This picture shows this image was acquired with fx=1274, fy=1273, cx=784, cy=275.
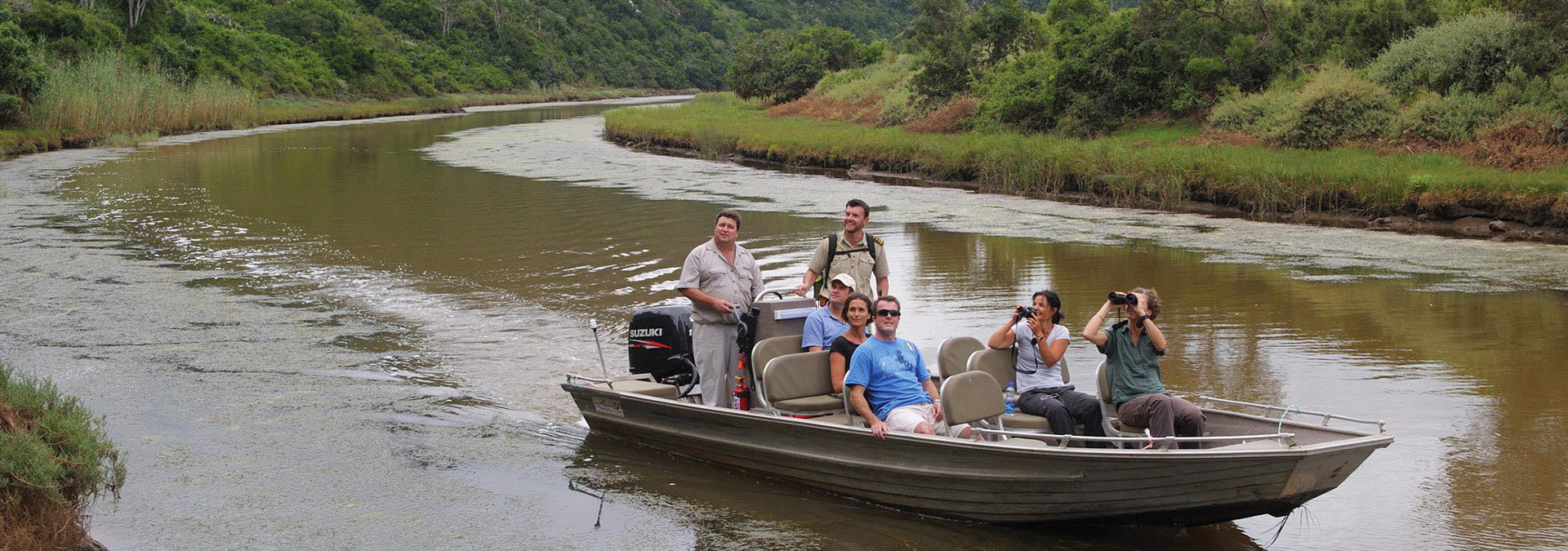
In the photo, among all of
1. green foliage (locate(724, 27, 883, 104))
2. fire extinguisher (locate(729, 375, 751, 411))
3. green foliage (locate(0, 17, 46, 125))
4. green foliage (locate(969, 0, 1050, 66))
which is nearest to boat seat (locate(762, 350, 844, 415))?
fire extinguisher (locate(729, 375, 751, 411))

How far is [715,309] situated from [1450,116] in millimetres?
17781

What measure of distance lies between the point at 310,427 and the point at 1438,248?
1424 centimetres

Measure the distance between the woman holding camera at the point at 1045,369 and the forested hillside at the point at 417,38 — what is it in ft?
113

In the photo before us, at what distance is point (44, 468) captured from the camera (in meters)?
5.97

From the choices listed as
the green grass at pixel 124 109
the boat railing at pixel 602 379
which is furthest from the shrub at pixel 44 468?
the green grass at pixel 124 109

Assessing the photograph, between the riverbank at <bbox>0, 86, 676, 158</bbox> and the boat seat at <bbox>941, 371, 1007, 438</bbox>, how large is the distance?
1319 inches

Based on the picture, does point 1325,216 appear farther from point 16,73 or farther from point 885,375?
point 16,73

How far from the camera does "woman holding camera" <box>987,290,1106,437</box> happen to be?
7.08m

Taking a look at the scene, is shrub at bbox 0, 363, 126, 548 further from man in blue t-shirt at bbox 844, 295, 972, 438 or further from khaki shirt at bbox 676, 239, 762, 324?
man in blue t-shirt at bbox 844, 295, 972, 438

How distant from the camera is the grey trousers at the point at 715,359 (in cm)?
826

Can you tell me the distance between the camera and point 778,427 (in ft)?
24.3

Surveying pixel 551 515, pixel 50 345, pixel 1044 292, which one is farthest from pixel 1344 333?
pixel 50 345

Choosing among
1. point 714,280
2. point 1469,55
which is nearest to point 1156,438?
point 714,280

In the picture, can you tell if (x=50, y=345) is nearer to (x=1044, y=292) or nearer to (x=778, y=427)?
(x=778, y=427)
